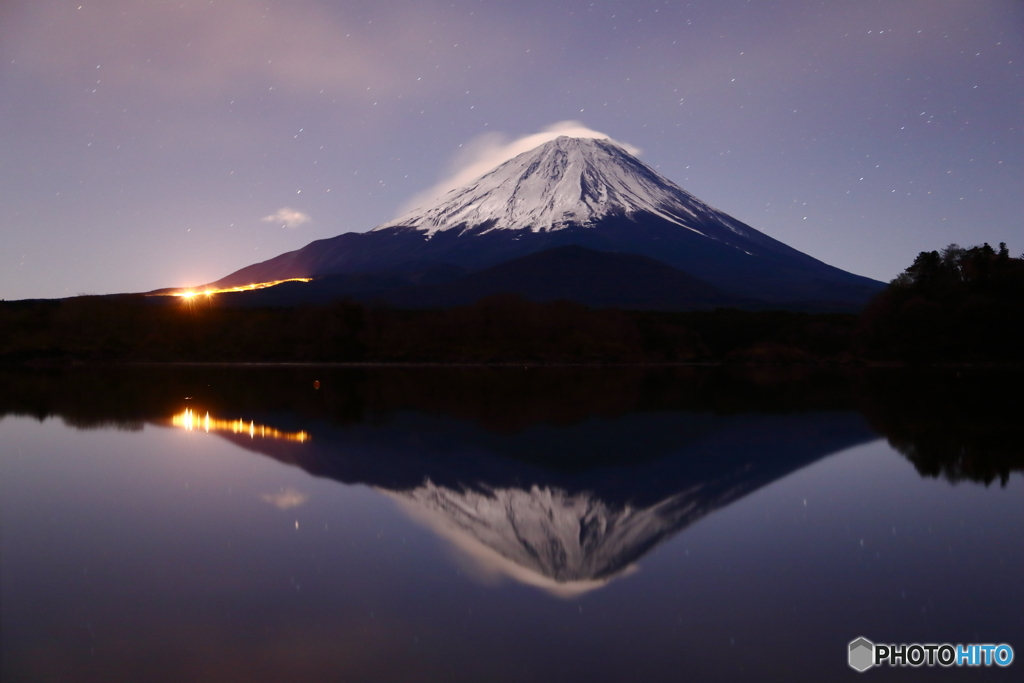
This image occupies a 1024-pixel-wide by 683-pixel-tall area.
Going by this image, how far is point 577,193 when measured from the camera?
187750 mm

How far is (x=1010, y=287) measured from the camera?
60.0 metres

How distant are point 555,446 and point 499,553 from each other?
6846 millimetres

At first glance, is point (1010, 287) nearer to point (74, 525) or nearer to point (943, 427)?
point (943, 427)

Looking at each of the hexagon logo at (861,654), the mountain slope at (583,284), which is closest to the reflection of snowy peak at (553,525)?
the hexagon logo at (861,654)

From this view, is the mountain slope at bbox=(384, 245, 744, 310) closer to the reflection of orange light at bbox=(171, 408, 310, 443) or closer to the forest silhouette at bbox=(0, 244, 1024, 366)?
the forest silhouette at bbox=(0, 244, 1024, 366)

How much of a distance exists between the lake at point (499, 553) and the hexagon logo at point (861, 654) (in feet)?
0.23

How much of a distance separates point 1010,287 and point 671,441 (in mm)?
57067

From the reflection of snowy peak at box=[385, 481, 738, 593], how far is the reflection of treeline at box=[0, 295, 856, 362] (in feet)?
179

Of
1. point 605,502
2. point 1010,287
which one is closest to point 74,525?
point 605,502

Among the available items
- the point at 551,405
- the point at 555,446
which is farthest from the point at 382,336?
the point at 555,446

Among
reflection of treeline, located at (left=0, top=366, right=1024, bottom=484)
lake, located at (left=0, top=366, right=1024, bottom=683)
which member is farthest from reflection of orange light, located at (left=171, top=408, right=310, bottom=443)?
reflection of treeline, located at (left=0, top=366, right=1024, bottom=484)

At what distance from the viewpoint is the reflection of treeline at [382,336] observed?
2625 inches

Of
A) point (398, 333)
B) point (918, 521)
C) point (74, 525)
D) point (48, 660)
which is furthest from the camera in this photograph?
point (398, 333)

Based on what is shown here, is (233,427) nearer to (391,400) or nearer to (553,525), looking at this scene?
(391,400)
